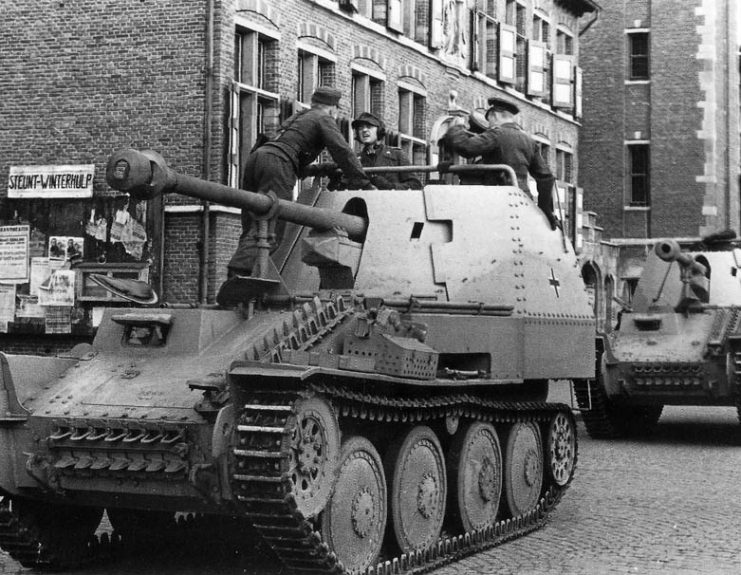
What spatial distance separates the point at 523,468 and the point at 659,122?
1147 inches

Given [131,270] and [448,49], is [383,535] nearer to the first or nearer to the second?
[131,270]

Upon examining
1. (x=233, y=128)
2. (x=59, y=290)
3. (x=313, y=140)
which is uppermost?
(x=233, y=128)

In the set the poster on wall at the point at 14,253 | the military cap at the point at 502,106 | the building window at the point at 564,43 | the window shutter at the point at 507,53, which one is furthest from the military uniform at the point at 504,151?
the building window at the point at 564,43

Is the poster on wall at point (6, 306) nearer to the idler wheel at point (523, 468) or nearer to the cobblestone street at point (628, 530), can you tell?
the cobblestone street at point (628, 530)

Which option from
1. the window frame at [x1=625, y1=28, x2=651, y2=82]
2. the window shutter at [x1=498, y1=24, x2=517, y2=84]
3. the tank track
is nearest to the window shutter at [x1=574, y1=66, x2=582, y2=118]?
the window frame at [x1=625, y1=28, x2=651, y2=82]

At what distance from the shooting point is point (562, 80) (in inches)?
1293

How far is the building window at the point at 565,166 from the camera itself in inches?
1341

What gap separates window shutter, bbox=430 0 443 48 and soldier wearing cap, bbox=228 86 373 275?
16497 millimetres

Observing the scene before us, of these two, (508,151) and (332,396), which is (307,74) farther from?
(332,396)

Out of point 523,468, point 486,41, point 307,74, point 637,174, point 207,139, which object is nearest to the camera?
point 523,468

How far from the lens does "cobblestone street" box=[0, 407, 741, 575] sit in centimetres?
801

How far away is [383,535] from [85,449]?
177 cm

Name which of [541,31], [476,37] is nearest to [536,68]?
[541,31]

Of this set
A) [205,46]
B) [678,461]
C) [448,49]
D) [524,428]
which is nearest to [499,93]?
[448,49]
